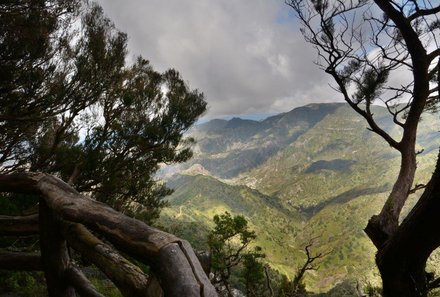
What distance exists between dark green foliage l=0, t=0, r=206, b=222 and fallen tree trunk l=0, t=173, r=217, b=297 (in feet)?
25.6

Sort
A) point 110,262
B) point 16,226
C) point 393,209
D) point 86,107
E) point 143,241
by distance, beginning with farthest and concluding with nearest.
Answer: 1. point 86,107
2. point 393,209
3. point 16,226
4. point 110,262
5. point 143,241

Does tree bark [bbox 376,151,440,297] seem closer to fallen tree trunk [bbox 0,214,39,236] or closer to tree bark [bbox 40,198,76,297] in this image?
tree bark [bbox 40,198,76,297]

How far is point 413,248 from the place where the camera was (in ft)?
10.1

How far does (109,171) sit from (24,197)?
564 cm

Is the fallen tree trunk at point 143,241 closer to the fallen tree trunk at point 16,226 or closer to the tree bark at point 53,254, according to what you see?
the tree bark at point 53,254

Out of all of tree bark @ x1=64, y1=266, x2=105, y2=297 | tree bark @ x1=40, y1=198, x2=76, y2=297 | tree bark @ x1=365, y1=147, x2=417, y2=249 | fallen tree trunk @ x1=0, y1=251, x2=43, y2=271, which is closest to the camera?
tree bark @ x1=64, y1=266, x2=105, y2=297

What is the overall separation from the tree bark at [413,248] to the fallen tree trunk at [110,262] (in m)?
2.22

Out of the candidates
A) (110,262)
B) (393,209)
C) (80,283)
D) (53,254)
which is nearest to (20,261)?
(53,254)

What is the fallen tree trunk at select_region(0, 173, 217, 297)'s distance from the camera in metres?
1.34

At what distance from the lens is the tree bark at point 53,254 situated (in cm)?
238

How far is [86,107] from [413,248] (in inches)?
489

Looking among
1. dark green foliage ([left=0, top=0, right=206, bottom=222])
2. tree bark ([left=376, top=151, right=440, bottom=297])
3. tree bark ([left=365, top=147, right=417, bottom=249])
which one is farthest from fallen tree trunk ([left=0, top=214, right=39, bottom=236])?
dark green foliage ([left=0, top=0, right=206, bottom=222])

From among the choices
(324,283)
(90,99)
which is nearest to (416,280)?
(90,99)

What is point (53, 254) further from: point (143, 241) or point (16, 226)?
point (143, 241)
